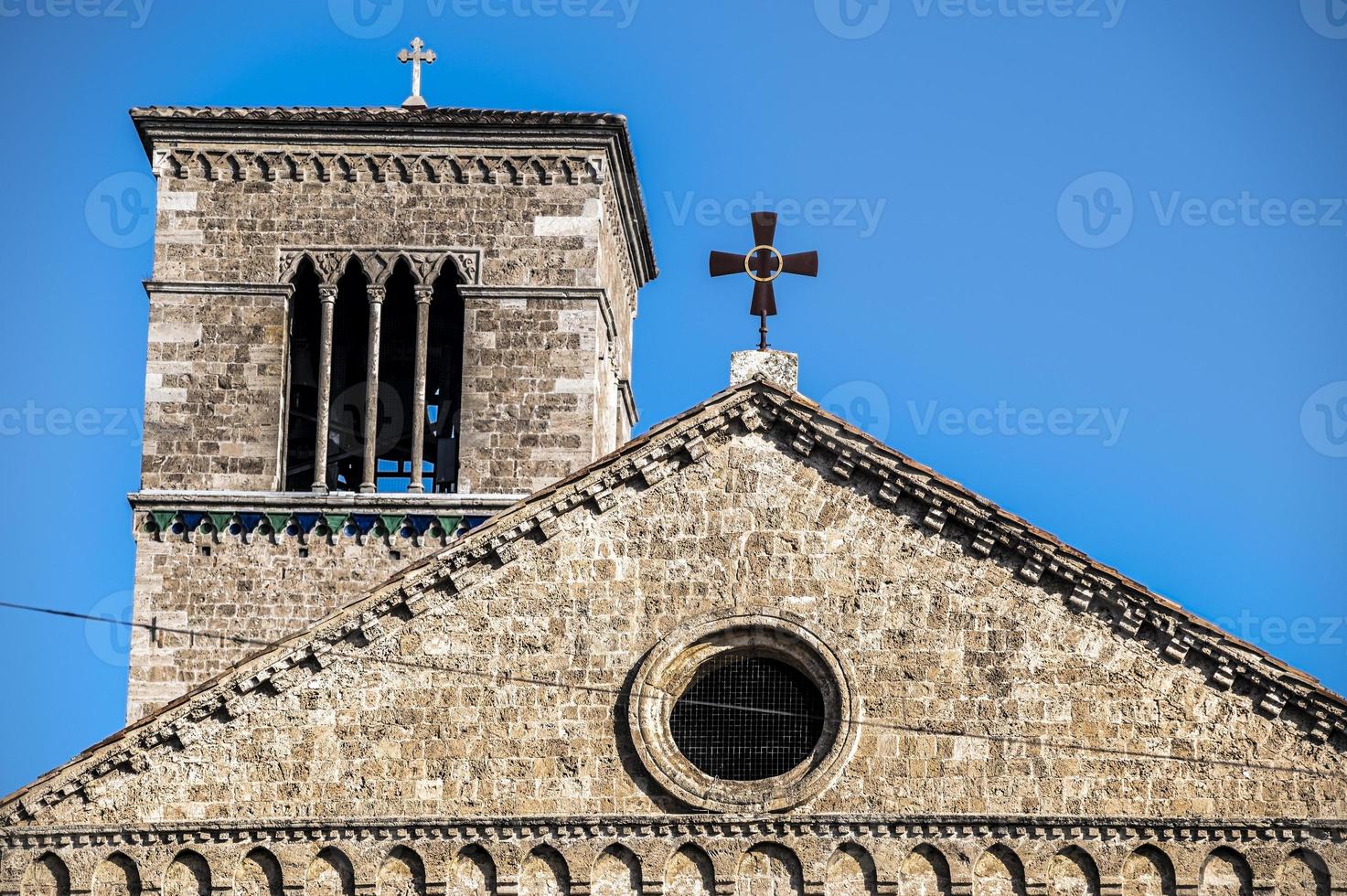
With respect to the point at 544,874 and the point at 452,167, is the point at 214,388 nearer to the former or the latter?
the point at 452,167

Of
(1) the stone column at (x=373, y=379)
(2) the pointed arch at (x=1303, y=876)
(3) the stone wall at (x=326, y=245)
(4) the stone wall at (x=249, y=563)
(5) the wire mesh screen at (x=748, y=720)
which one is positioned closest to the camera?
(2) the pointed arch at (x=1303, y=876)

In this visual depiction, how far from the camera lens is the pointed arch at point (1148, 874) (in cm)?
3050

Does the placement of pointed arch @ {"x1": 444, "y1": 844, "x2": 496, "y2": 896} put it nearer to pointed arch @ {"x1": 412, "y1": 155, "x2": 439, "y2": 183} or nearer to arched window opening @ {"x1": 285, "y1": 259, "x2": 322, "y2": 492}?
arched window opening @ {"x1": 285, "y1": 259, "x2": 322, "y2": 492}

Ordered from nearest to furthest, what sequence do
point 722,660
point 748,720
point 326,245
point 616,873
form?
point 616,873, point 748,720, point 722,660, point 326,245

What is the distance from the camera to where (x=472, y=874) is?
30828mm

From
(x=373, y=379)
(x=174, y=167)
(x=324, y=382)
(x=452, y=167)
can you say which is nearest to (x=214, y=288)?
(x=174, y=167)

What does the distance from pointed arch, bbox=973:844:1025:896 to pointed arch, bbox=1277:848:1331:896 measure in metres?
2.41

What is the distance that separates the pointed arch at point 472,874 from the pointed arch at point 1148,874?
5931 mm

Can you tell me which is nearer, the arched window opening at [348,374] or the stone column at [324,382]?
the stone column at [324,382]

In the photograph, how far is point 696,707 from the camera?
31.6 m

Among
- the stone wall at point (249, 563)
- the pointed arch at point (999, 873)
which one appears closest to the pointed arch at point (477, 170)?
the stone wall at point (249, 563)

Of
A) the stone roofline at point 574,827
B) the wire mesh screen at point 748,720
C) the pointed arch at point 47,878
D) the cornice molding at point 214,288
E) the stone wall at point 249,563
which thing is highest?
the cornice molding at point 214,288

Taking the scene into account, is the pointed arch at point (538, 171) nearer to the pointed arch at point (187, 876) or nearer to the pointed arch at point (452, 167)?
the pointed arch at point (452, 167)

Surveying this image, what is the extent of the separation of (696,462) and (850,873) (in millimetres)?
4420
